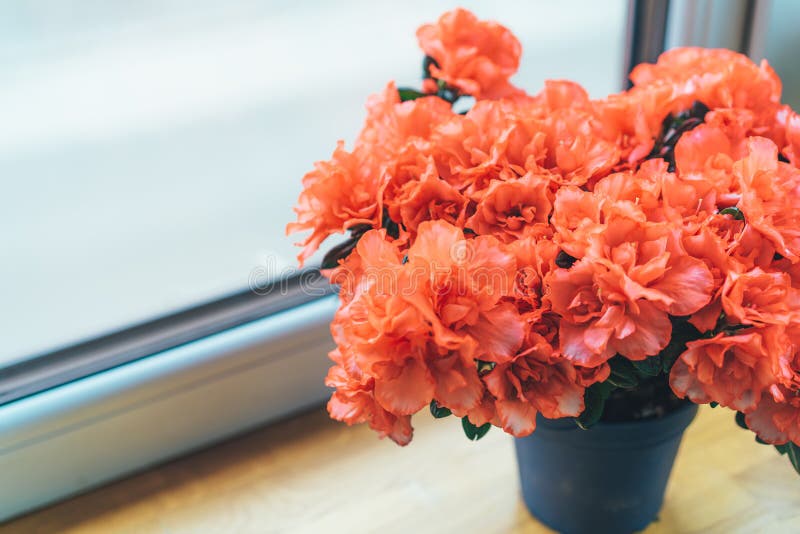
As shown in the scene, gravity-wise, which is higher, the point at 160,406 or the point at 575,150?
the point at 575,150

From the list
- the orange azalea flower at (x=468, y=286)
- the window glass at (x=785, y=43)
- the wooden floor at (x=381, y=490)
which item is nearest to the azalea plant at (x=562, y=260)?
the orange azalea flower at (x=468, y=286)

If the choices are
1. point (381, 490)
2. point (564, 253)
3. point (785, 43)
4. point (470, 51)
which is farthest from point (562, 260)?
point (785, 43)

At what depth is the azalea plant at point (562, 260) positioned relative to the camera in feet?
1.41

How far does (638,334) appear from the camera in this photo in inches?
17.0

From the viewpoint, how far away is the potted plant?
43 cm

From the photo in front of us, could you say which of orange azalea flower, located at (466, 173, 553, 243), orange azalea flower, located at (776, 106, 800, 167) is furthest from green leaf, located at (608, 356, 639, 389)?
orange azalea flower, located at (776, 106, 800, 167)

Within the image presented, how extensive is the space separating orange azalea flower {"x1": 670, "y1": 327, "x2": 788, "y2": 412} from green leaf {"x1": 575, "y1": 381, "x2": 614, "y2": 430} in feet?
0.18

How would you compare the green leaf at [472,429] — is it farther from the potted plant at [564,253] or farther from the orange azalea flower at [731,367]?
the orange azalea flower at [731,367]

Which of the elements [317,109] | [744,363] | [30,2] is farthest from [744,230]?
[30,2]

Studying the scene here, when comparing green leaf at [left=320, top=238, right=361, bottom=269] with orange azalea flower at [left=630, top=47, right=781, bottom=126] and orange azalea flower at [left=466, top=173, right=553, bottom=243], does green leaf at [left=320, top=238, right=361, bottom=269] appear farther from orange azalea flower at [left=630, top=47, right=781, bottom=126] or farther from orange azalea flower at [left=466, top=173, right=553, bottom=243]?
orange azalea flower at [left=630, top=47, right=781, bottom=126]

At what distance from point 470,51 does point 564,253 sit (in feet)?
0.70

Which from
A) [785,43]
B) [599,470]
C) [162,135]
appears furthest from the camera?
[785,43]

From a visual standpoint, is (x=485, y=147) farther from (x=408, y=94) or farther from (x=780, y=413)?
(x=780, y=413)

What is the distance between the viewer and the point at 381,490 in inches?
31.0
